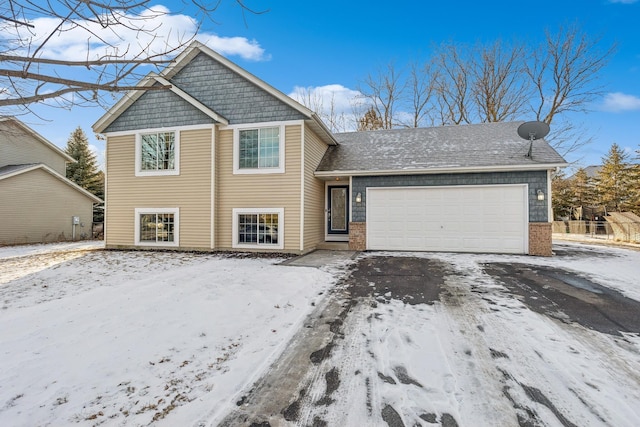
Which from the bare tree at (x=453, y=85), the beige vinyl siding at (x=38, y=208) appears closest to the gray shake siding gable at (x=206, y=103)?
the beige vinyl siding at (x=38, y=208)

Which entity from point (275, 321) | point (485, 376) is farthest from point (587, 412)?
point (275, 321)

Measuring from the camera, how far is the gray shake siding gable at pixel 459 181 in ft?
29.0

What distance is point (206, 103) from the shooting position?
9.69m

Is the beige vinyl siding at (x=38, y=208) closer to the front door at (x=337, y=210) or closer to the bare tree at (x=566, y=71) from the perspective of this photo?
the front door at (x=337, y=210)

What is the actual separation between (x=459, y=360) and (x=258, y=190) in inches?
300

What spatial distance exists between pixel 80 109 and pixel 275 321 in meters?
3.28

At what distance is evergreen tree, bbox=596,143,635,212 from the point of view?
871 inches

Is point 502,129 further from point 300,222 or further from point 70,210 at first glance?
point 70,210

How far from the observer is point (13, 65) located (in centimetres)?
283

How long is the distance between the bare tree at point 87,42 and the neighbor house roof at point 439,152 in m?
7.18

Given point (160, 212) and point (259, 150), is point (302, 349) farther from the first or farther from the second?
point (160, 212)

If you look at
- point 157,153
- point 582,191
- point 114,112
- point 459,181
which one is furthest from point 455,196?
point 582,191

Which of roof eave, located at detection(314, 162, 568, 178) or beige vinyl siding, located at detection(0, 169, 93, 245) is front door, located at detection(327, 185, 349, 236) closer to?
roof eave, located at detection(314, 162, 568, 178)

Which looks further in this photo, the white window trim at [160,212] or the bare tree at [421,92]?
the bare tree at [421,92]
